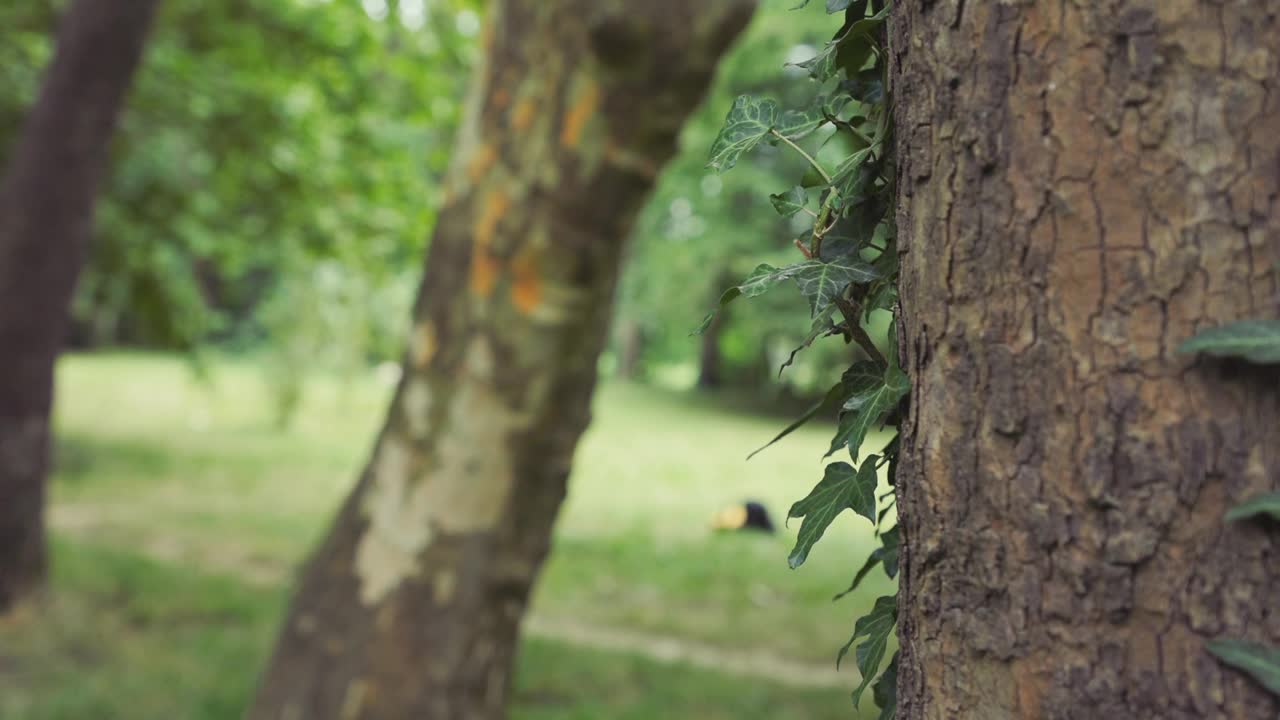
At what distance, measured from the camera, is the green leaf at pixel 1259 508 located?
74 cm

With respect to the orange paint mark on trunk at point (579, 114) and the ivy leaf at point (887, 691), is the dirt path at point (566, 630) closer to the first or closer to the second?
the orange paint mark on trunk at point (579, 114)

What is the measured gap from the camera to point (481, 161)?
4.12 metres

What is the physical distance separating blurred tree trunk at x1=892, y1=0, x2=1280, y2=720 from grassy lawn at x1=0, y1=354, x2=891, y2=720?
4711 mm

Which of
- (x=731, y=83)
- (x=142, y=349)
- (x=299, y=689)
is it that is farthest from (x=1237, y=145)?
(x=142, y=349)

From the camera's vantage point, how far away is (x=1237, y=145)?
764 mm

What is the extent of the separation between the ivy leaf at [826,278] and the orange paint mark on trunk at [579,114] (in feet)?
10.0

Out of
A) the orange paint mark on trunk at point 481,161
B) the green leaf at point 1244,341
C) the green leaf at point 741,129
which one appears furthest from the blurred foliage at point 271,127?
the green leaf at point 1244,341

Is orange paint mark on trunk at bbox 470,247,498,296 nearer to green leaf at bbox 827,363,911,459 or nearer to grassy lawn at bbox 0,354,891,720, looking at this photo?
grassy lawn at bbox 0,354,891,720

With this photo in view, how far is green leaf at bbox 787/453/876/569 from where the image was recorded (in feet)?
3.37

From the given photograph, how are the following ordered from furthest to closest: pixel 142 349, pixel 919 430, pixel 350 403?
pixel 142 349, pixel 350 403, pixel 919 430

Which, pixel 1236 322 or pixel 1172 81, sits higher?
pixel 1172 81

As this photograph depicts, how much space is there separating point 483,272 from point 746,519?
749 cm

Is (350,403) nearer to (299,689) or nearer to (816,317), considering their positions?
(299,689)

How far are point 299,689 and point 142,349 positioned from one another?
101 ft
